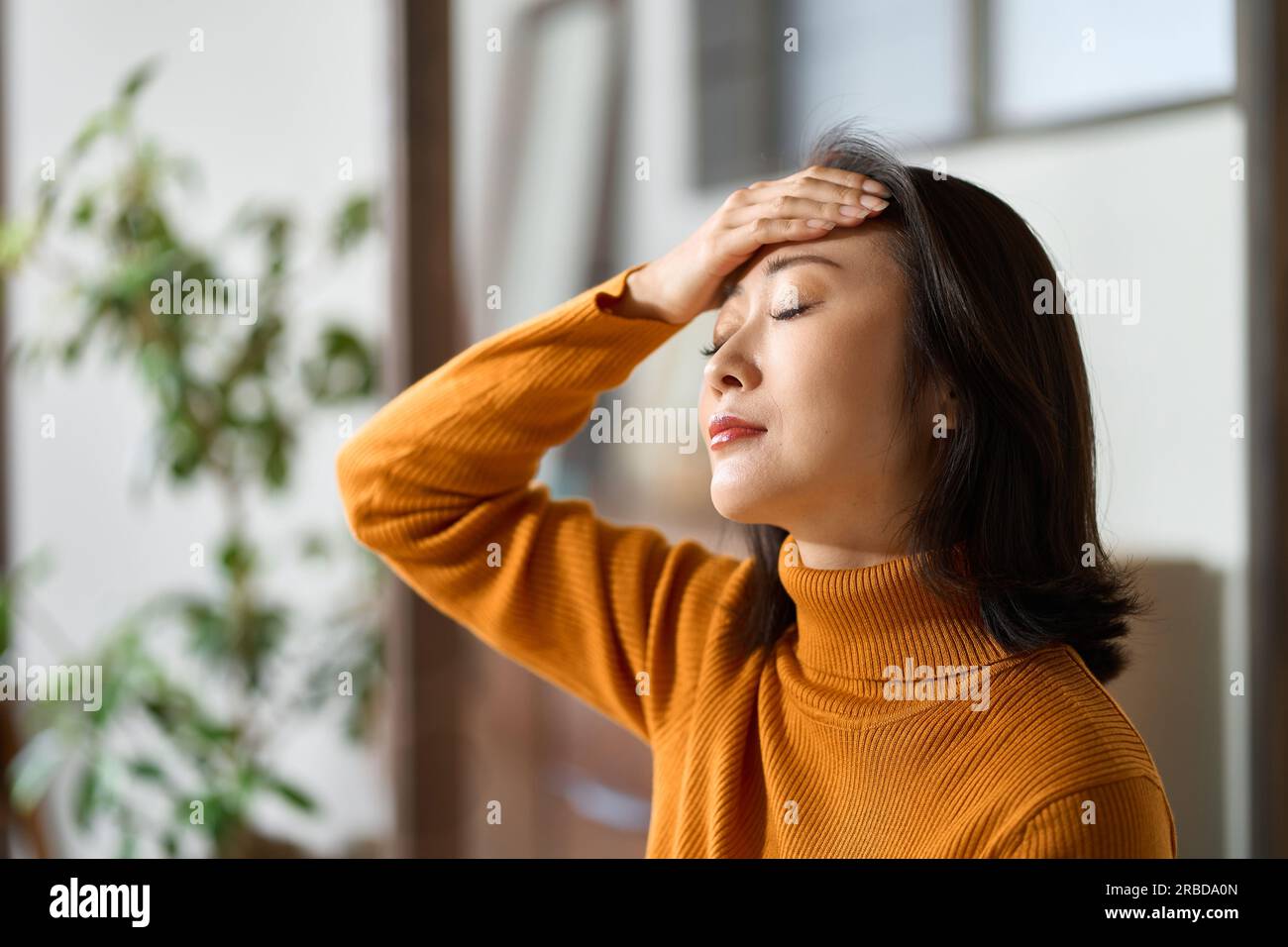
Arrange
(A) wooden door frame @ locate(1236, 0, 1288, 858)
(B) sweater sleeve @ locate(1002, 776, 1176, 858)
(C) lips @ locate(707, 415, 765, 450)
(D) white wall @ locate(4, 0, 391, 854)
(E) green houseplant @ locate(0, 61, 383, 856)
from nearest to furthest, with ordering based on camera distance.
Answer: (B) sweater sleeve @ locate(1002, 776, 1176, 858)
(C) lips @ locate(707, 415, 765, 450)
(A) wooden door frame @ locate(1236, 0, 1288, 858)
(E) green houseplant @ locate(0, 61, 383, 856)
(D) white wall @ locate(4, 0, 391, 854)

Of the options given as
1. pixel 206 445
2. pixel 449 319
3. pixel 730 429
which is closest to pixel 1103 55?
pixel 730 429

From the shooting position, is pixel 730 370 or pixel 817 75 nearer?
pixel 730 370

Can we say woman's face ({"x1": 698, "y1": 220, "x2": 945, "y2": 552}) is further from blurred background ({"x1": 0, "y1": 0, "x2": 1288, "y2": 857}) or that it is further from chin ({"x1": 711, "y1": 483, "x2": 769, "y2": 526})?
blurred background ({"x1": 0, "y1": 0, "x2": 1288, "y2": 857})

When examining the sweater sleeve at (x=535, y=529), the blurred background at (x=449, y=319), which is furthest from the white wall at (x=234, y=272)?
the sweater sleeve at (x=535, y=529)

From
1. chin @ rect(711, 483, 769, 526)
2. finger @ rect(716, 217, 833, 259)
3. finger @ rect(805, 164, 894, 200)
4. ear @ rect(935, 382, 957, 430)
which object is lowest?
chin @ rect(711, 483, 769, 526)

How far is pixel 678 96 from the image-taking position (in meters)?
1.29

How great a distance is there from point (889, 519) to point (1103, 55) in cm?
55

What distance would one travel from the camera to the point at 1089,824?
0.67 meters

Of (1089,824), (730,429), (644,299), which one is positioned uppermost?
(644,299)

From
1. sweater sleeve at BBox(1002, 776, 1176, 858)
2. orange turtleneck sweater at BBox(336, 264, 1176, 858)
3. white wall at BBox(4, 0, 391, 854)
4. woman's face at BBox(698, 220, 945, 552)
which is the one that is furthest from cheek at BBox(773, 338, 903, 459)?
white wall at BBox(4, 0, 391, 854)

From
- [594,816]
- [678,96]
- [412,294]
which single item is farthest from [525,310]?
[594,816]

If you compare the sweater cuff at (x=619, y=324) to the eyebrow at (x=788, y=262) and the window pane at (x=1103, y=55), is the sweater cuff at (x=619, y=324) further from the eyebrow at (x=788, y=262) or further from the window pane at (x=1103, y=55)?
the window pane at (x=1103, y=55)

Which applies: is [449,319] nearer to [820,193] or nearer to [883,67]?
[883,67]

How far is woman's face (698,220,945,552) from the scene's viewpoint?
746 millimetres
